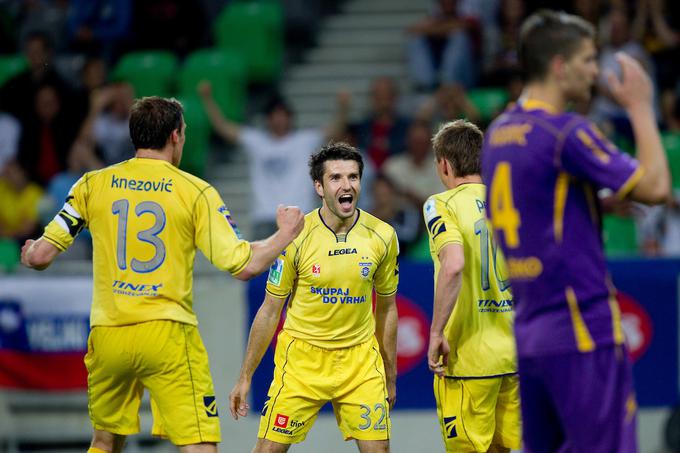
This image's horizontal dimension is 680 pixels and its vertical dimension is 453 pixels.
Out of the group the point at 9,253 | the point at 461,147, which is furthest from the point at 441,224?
the point at 9,253

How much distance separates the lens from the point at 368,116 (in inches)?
510

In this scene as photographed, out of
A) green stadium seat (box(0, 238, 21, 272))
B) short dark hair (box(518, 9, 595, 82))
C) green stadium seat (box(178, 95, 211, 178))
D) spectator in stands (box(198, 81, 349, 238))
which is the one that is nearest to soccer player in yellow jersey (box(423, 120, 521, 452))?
short dark hair (box(518, 9, 595, 82))

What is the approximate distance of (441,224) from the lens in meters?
6.65

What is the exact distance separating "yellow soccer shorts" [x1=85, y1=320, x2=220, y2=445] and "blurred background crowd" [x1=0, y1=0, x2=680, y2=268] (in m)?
4.83

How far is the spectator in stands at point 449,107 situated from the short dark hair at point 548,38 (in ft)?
22.7

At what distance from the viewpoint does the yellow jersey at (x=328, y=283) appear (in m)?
7.01

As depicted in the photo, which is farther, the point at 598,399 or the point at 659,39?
the point at 659,39

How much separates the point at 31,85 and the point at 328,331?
7.98 meters

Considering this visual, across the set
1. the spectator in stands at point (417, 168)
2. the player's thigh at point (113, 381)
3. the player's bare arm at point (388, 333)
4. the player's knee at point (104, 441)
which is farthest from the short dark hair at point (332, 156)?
the spectator in stands at point (417, 168)

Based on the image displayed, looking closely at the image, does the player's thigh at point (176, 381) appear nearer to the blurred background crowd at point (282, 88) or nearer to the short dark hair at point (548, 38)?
the short dark hair at point (548, 38)

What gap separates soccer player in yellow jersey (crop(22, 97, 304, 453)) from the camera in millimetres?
6457

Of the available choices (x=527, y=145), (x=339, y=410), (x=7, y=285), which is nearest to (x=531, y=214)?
(x=527, y=145)

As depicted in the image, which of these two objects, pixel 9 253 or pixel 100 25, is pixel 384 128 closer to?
pixel 9 253

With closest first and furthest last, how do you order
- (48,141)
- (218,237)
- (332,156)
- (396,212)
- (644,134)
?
(644,134) → (218,237) → (332,156) → (396,212) → (48,141)
